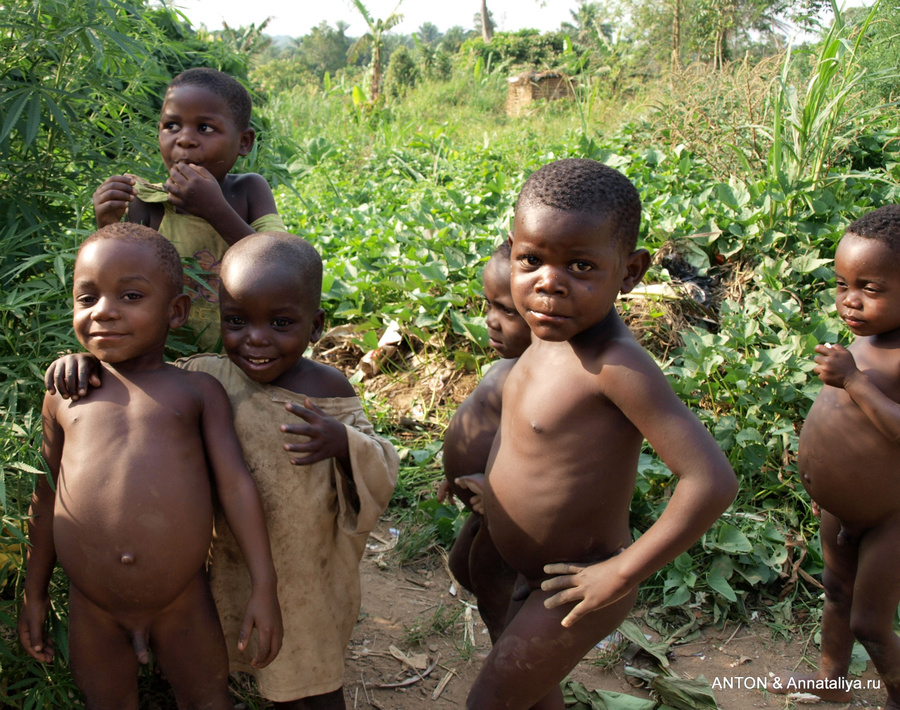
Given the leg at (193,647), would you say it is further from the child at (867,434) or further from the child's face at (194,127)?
the child at (867,434)

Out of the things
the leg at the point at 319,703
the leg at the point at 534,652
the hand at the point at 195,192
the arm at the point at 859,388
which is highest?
the hand at the point at 195,192

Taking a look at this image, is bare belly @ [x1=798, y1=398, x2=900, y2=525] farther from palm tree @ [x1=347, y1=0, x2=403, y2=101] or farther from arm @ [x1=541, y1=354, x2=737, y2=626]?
palm tree @ [x1=347, y1=0, x2=403, y2=101]

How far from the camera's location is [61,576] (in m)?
1.95

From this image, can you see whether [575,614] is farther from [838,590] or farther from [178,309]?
[838,590]

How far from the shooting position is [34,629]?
178 centimetres

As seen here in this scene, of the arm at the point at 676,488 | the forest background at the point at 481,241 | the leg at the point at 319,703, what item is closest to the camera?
the arm at the point at 676,488

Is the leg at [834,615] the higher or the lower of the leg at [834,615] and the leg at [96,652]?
the lower

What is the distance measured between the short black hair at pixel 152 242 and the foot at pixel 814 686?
7.34 feet

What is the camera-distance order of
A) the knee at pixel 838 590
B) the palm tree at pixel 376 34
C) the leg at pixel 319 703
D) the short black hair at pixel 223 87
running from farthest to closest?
the palm tree at pixel 376 34
the knee at pixel 838 590
the short black hair at pixel 223 87
the leg at pixel 319 703

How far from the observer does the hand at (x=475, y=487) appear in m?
2.02

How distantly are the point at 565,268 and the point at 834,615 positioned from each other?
166 centimetres

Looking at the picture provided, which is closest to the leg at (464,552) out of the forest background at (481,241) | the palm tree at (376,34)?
the forest background at (481,241)

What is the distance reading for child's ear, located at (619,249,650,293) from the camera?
5.40 feet

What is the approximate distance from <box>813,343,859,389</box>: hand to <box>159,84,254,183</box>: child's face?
6.08 ft
